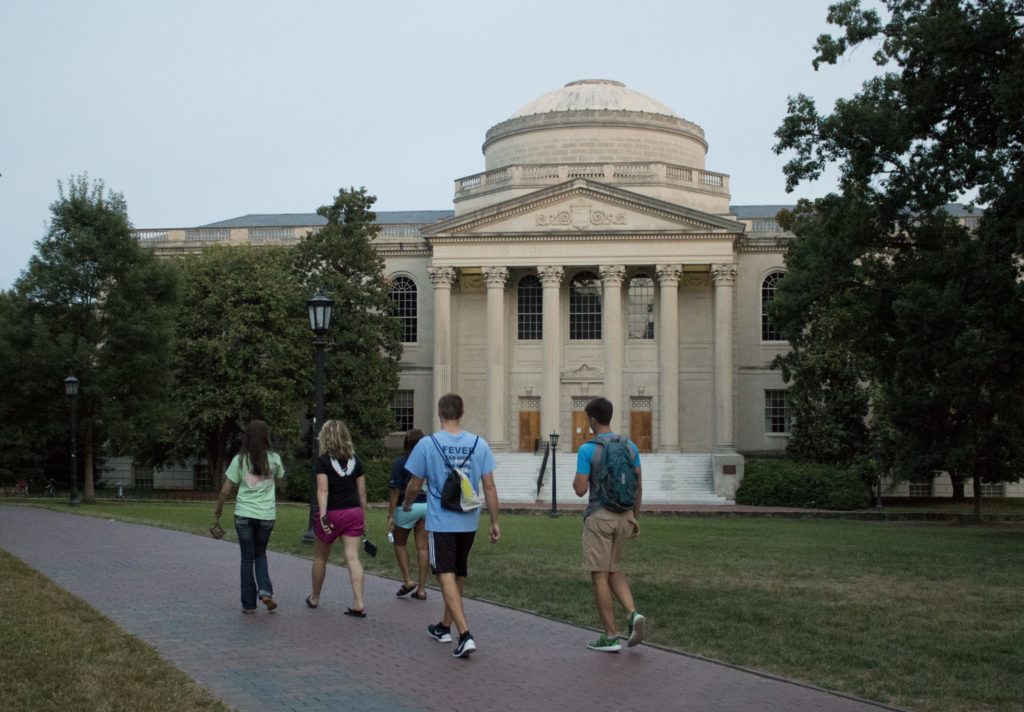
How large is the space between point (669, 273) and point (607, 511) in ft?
158

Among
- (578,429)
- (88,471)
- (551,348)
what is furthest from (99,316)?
(578,429)

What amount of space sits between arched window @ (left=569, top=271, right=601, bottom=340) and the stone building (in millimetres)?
70

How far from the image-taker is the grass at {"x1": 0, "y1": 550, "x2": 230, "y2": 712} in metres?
9.90

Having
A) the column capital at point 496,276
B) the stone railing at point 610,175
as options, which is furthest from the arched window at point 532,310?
the stone railing at point 610,175

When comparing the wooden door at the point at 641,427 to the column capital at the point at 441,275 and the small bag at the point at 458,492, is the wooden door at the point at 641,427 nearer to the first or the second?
the column capital at the point at 441,275

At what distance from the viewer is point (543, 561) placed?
21375 mm

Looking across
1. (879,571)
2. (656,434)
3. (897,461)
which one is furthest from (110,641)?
(656,434)

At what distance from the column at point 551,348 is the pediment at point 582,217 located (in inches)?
78.4

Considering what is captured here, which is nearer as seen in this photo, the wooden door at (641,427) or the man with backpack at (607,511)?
the man with backpack at (607,511)

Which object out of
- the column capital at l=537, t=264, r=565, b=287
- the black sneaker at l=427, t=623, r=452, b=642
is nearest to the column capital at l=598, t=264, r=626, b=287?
the column capital at l=537, t=264, r=565, b=287

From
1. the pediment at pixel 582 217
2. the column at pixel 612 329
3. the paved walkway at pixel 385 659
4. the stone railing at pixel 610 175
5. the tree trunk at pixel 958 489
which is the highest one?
the stone railing at pixel 610 175

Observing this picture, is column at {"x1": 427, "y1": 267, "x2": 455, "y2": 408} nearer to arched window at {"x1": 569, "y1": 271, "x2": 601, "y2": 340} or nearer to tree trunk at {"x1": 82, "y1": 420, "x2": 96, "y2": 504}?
arched window at {"x1": 569, "y1": 271, "x2": 601, "y2": 340}

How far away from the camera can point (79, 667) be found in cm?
1114

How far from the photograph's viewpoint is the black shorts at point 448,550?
497 inches
